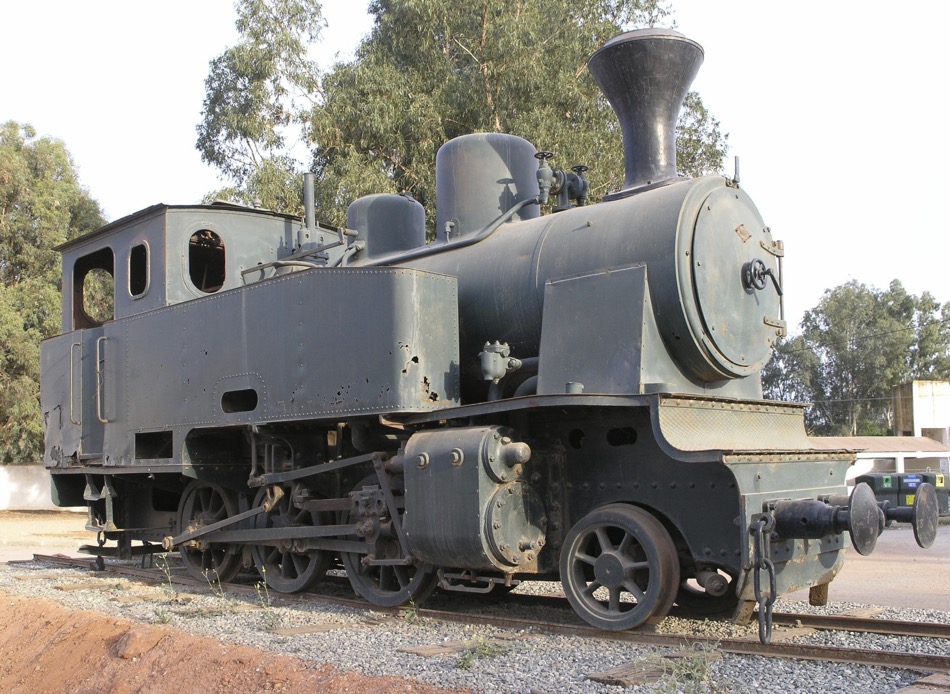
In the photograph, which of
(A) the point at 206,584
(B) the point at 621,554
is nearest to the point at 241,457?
(A) the point at 206,584

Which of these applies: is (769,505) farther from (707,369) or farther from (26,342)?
(26,342)

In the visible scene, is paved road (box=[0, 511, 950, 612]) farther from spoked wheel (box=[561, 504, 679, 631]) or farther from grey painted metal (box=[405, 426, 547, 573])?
grey painted metal (box=[405, 426, 547, 573])

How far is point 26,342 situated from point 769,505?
2228 centimetres

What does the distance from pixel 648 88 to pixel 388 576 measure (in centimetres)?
405

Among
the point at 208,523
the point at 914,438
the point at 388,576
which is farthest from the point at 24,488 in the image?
the point at 914,438

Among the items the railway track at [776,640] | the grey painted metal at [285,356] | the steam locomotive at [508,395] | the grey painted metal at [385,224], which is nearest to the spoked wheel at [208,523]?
the steam locomotive at [508,395]

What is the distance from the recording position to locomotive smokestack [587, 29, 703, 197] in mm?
6477

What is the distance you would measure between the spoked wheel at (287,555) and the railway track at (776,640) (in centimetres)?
17

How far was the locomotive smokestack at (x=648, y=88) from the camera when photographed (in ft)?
21.2

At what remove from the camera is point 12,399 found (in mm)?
22703

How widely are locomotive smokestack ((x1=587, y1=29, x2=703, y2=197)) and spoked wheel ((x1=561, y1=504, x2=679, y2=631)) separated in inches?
95.8

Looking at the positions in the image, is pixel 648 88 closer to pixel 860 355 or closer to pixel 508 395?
pixel 508 395

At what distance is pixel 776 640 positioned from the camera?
16.4 feet

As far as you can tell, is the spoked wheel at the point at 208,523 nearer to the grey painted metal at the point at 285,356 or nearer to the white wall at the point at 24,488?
the grey painted metal at the point at 285,356
